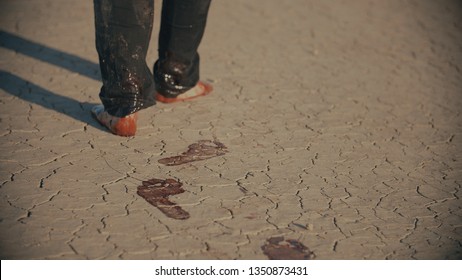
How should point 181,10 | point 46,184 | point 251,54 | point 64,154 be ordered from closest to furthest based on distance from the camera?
1. point 46,184
2. point 64,154
3. point 181,10
4. point 251,54

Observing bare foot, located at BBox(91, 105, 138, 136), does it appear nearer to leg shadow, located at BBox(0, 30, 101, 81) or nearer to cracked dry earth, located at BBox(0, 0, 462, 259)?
cracked dry earth, located at BBox(0, 0, 462, 259)

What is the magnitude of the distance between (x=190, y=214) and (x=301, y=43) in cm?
257

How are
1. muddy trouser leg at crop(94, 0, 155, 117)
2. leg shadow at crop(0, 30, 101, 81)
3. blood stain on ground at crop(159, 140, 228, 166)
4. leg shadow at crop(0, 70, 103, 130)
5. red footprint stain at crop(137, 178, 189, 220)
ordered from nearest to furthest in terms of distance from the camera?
red footprint stain at crop(137, 178, 189, 220) < muddy trouser leg at crop(94, 0, 155, 117) < blood stain on ground at crop(159, 140, 228, 166) < leg shadow at crop(0, 70, 103, 130) < leg shadow at crop(0, 30, 101, 81)

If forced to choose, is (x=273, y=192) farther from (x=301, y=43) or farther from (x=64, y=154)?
(x=301, y=43)

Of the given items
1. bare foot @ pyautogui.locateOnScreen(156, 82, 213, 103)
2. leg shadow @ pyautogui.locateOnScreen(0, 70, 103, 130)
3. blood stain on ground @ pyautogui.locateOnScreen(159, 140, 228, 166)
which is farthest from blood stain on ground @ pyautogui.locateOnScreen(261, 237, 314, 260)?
bare foot @ pyautogui.locateOnScreen(156, 82, 213, 103)

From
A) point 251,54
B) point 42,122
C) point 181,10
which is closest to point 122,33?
point 181,10

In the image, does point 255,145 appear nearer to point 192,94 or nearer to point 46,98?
point 192,94

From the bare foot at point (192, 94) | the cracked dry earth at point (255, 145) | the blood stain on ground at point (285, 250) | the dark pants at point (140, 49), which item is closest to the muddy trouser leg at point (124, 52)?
the dark pants at point (140, 49)

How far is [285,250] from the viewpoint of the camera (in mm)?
3043

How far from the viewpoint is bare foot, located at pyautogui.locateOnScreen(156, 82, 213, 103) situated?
441cm

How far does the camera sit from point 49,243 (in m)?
3.00

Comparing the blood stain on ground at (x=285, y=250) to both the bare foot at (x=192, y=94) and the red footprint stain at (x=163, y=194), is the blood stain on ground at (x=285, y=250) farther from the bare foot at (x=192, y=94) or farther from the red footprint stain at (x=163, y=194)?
the bare foot at (x=192, y=94)

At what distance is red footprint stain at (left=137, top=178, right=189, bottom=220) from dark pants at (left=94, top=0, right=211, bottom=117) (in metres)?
0.50

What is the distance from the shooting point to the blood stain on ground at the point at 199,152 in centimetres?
376
